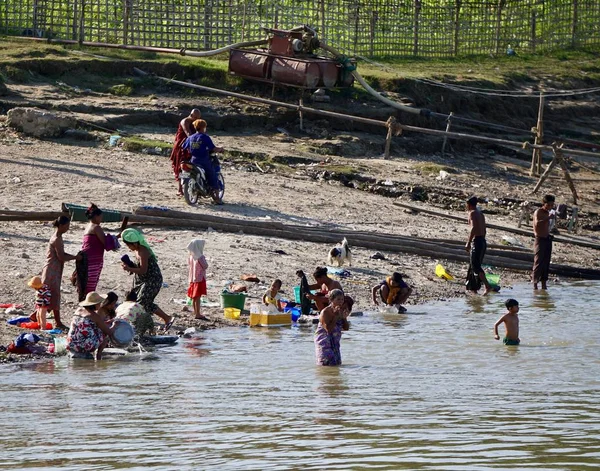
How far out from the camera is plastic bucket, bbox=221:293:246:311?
45.8ft

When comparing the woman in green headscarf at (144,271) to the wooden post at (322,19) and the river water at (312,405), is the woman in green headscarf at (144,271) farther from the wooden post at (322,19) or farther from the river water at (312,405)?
the wooden post at (322,19)

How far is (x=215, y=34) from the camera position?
28.7 m

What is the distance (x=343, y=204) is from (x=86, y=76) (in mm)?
7833

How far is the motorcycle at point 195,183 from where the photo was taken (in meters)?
18.3

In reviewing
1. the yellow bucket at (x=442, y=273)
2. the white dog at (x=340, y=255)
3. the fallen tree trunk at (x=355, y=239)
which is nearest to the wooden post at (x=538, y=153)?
the fallen tree trunk at (x=355, y=239)

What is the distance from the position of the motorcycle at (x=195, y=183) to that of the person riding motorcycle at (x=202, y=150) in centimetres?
5

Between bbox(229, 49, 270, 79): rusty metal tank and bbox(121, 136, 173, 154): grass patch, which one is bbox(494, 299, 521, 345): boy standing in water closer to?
bbox(121, 136, 173, 154): grass patch

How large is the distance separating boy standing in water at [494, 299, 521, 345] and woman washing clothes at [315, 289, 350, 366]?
2246 mm

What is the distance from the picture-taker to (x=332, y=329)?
11484 mm

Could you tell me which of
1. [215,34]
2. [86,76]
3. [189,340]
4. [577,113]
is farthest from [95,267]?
[577,113]

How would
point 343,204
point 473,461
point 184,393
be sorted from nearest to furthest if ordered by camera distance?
1. point 473,461
2. point 184,393
3. point 343,204

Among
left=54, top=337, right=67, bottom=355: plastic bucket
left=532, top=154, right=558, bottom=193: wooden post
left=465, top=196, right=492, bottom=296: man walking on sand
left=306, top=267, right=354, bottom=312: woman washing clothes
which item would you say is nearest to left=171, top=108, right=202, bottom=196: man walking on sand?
left=465, top=196, right=492, bottom=296: man walking on sand

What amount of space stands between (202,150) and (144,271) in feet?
20.0

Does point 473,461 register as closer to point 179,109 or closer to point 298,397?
point 298,397
